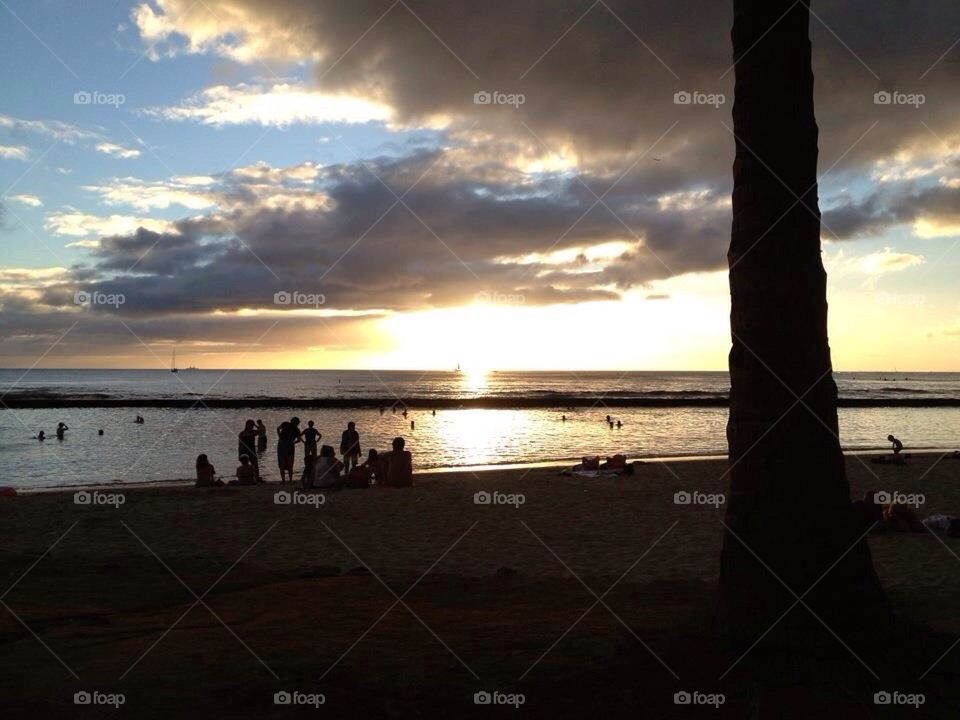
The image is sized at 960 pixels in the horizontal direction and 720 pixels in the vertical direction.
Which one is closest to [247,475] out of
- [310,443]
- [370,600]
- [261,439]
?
[310,443]

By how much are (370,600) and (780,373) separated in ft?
16.1

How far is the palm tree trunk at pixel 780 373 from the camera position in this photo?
19.4 feet

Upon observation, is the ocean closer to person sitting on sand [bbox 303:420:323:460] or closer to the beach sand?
person sitting on sand [bbox 303:420:323:460]

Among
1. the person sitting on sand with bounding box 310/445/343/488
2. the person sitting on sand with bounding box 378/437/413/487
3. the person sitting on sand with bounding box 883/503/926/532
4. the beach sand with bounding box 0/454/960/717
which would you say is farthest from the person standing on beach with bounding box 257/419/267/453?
the person sitting on sand with bounding box 883/503/926/532

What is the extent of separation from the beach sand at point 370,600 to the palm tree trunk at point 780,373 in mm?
788

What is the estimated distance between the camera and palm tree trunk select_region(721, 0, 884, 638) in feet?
19.4

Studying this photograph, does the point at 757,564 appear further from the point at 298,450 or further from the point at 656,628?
the point at 298,450

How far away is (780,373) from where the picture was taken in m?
6.06

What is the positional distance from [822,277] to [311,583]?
665cm

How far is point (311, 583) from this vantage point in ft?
30.1

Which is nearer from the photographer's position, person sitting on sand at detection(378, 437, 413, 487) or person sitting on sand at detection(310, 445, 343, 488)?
person sitting on sand at detection(310, 445, 343, 488)

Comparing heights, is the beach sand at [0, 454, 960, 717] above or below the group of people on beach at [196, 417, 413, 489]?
below

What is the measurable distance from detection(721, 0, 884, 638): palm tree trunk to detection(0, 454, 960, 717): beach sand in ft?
2.59

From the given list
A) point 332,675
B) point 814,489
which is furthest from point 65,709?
point 814,489
